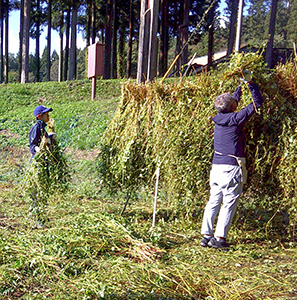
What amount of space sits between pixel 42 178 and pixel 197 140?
2.20 m

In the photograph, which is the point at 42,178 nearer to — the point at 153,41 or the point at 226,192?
the point at 226,192

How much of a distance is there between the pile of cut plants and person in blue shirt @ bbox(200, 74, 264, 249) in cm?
24

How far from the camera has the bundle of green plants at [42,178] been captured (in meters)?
5.29

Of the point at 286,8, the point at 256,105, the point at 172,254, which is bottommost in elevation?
the point at 172,254

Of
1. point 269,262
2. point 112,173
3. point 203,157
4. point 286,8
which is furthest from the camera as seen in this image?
point 286,8

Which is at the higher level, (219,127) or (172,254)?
(219,127)

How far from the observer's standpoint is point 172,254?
14.2ft

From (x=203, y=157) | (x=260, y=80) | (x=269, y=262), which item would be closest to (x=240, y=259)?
(x=269, y=262)

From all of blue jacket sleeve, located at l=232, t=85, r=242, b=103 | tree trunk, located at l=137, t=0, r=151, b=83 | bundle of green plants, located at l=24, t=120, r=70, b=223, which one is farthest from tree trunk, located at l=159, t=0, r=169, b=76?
blue jacket sleeve, located at l=232, t=85, r=242, b=103

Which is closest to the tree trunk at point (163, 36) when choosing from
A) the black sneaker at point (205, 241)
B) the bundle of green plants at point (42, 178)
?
the bundle of green plants at point (42, 178)

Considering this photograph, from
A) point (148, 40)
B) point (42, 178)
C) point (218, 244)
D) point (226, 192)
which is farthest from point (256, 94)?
point (148, 40)

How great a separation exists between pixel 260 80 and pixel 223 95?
478 millimetres

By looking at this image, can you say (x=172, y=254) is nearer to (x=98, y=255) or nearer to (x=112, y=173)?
(x=98, y=255)

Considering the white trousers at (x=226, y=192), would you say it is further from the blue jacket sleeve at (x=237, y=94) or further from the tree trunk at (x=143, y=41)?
the tree trunk at (x=143, y=41)
